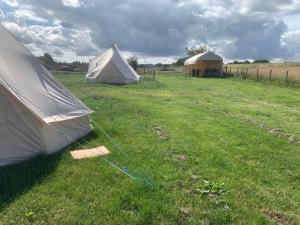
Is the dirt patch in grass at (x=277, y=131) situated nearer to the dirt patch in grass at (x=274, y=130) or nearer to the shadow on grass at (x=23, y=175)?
the dirt patch in grass at (x=274, y=130)

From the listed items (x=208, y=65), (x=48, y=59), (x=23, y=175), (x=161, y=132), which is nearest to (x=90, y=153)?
(x=23, y=175)

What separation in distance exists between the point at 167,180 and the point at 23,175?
8.54 ft

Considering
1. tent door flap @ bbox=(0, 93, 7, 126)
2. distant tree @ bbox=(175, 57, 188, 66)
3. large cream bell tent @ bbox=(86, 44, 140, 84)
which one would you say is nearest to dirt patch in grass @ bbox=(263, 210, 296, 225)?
tent door flap @ bbox=(0, 93, 7, 126)

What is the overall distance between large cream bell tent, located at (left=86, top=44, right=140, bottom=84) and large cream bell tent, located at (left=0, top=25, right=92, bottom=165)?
71.4 feet

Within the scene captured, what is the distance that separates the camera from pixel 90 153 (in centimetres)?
905

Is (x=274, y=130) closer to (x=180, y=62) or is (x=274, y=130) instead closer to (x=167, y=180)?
(x=167, y=180)

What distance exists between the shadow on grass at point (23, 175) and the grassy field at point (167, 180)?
0.02 meters

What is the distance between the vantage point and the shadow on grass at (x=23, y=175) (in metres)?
6.63

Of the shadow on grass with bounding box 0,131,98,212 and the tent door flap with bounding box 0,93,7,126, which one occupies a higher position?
the tent door flap with bounding box 0,93,7,126

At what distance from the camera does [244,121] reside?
14461 mm

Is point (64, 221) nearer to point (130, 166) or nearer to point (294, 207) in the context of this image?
point (130, 166)

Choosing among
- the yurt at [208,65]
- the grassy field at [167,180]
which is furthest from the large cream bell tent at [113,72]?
the grassy field at [167,180]

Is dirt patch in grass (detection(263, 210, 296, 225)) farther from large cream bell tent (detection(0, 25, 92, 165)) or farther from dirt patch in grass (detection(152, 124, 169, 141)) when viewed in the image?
dirt patch in grass (detection(152, 124, 169, 141))

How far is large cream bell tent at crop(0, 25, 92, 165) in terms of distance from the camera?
27.0ft
